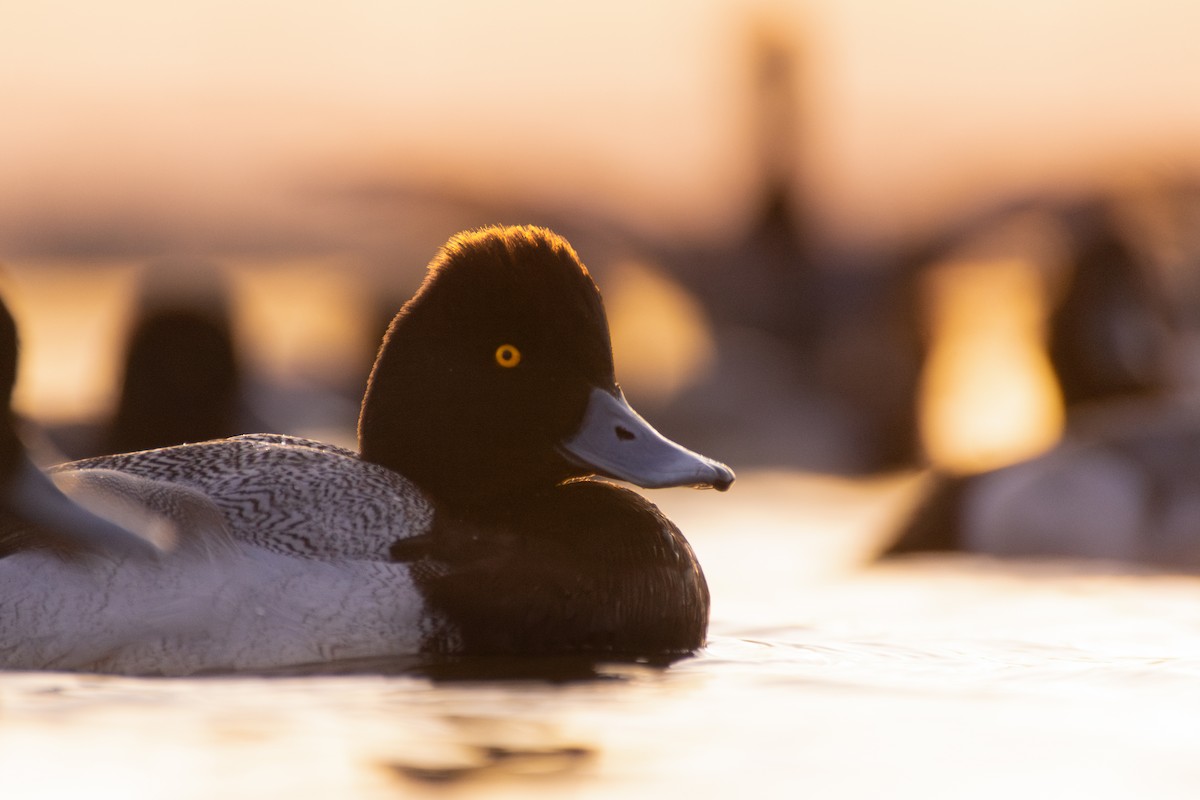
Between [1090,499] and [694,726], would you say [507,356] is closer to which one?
[694,726]

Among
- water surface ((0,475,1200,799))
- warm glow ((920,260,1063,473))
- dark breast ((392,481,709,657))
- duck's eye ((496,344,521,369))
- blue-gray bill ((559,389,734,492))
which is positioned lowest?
water surface ((0,475,1200,799))

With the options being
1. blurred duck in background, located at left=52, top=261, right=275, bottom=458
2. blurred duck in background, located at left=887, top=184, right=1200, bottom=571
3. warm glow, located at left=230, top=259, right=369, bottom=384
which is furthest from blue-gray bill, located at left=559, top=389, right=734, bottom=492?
warm glow, located at left=230, top=259, right=369, bottom=384

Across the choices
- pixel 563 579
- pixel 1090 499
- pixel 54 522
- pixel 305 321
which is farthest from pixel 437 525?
pixel 305 321

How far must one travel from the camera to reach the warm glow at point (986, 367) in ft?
46.2

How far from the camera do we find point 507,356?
5492 millimetres

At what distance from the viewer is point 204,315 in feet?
36.3

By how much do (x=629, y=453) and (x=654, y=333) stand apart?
17743 millimetres

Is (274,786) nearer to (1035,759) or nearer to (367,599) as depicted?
(367,599)

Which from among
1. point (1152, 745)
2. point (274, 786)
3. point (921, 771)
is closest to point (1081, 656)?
point (1152, 745)

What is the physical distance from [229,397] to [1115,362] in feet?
17.7

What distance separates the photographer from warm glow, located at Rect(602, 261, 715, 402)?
17000 millimetres

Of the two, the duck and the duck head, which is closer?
the duck

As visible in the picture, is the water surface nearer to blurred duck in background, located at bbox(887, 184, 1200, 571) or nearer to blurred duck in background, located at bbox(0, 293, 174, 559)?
blurred duck in background, located at bbox(0, 293, 174, 559)

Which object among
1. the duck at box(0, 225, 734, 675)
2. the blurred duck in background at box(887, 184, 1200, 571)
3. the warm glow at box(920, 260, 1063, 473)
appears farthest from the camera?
the warm glow at box(920, 260, 1063, 473)
